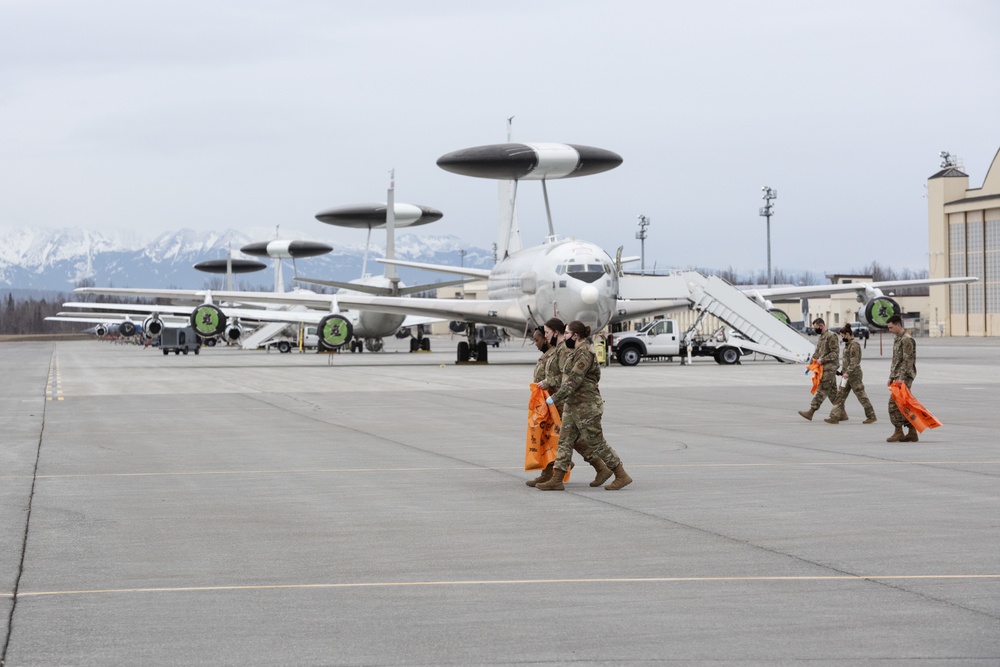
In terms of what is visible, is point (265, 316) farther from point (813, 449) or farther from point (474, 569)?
point (474, 569)

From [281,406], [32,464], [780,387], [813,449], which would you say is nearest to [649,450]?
[813,449]

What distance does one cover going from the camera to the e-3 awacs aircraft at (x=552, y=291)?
137 ft

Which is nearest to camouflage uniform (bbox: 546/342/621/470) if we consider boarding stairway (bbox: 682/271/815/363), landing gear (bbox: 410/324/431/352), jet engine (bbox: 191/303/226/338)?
boarding stairway (bbox: 682/271/815/363)

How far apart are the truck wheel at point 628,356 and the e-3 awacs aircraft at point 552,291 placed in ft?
4.60

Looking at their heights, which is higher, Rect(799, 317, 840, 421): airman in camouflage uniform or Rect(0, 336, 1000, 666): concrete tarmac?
Rect(799, 317, 840, 421): airman in camouflage uniform

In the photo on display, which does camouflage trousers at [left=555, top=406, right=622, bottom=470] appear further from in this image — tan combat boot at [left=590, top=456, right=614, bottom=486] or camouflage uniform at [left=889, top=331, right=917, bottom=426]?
camouflage uniform at [left=889, top=331, right=917, bottom=426]

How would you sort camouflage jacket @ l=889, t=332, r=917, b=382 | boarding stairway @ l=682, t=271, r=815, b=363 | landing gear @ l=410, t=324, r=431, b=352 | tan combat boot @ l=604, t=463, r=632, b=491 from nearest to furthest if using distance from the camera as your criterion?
1. tan combat boot @ l=604, t=463, r=632, b=491
2. camouflage jacket @ l=889, t=332, r=917, b=382
3. boarding stairway @ l=682, t=271, r=815, b=363
4. landing gear @ l=410, t=324, r=431, b=352

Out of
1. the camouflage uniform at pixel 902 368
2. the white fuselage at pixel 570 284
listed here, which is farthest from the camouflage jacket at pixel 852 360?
the white fuselage at pixel 570 284

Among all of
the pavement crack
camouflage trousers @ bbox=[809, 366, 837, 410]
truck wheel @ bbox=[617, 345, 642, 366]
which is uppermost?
truck wheel @ bbox=[617, 345, 642, 366]

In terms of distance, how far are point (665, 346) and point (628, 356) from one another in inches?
71.8

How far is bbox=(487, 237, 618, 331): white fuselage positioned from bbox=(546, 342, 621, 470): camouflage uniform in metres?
28.2

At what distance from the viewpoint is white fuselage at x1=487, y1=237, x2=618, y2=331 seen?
41375 millimetres

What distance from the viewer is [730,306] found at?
1900 inches

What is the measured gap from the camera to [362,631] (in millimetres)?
6855
